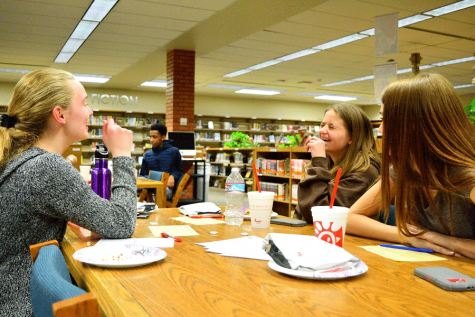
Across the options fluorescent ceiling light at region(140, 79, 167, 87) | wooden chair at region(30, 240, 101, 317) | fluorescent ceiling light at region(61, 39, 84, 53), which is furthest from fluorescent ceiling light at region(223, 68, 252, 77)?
wooden chair at region(30, 240, 101, 317)

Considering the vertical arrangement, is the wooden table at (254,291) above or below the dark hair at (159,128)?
below

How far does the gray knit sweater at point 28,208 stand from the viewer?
116cm

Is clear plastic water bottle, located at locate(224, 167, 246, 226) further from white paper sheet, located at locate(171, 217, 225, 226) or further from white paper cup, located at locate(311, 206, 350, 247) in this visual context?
white paper cup, located at locate(311, 206, 350, 247)

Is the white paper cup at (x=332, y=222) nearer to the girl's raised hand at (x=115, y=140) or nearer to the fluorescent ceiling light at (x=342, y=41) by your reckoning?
the girl's raised hand at (x=115, y=140)

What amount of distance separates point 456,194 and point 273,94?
12.2 metres

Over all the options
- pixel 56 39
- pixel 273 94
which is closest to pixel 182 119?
pixel 56 39

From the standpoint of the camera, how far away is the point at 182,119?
26.1 feet

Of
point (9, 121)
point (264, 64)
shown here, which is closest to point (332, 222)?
point (9, 121)

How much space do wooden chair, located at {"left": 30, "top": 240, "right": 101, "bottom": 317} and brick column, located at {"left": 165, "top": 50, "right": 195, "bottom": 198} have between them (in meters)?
6.92

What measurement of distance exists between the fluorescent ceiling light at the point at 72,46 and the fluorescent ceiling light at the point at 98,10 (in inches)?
55.5

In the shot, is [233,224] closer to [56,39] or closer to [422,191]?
[422,191]

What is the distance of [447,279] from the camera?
871mm

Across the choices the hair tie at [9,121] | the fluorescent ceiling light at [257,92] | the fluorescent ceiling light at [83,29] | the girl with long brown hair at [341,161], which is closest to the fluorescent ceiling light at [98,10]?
the fluorescent ceiling light at [83,29]

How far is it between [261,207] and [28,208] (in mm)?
773
